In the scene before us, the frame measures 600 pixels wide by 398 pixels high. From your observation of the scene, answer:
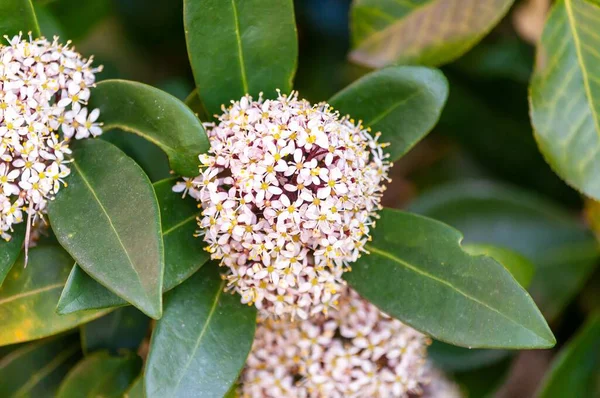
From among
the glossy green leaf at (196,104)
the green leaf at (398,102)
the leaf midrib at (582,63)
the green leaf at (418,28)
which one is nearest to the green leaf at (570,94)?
the leaf midrib at (582,63)

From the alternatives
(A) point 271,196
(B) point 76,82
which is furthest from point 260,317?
(B) point 76,82

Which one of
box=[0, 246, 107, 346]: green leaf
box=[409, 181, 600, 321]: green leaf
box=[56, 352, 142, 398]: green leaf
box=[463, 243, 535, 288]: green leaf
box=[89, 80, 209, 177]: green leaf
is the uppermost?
box=[89, 80, 209, 177]: green leaf

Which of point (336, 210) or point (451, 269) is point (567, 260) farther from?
point (336, 210)

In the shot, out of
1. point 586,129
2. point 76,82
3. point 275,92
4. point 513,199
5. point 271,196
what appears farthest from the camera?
point 513,199

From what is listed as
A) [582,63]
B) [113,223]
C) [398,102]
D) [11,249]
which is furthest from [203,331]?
[582,63]

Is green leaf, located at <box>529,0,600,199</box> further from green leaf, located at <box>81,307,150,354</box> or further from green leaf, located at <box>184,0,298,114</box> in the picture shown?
green leaf, located at <box>81,307,150,354</box>

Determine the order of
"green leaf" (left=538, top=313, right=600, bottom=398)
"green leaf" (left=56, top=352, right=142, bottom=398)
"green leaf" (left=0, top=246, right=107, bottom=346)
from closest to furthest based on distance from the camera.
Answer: "green leaf" (left=0, top=246, right=107, bottom=346) < "green leaf" (left=56, top=352, right=142, bottom=398) < "green leaf" (left=538, top=313, right=600, bottom=398)

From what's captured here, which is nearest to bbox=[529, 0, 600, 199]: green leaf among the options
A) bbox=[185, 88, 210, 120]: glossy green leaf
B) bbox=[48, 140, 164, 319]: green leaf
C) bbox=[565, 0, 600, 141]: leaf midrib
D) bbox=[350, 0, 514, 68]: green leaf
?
bbox=[565, 0, 600, 141]: leaf midrib
